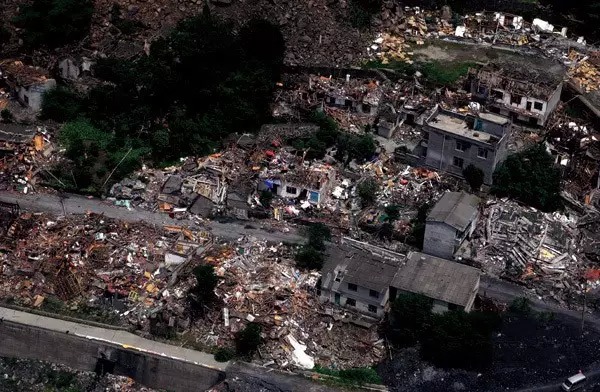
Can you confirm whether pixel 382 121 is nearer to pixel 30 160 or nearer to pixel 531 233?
pixel 531 233

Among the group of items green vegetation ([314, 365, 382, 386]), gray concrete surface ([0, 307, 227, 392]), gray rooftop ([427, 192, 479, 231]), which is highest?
gray rooftop ([427, 192, 479, 231])

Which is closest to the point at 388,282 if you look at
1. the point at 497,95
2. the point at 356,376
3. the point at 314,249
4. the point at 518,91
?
the point at 314,249

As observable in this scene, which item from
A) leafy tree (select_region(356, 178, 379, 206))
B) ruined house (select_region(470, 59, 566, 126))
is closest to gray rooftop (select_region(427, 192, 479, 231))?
leafy tree (select_region(356, 178, 379, 206))

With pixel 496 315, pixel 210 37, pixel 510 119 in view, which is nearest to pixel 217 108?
pixel 210 37

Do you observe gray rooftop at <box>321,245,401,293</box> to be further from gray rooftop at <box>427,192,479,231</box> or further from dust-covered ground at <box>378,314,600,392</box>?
dust-covered ground at <box>378,314,600,392</box>

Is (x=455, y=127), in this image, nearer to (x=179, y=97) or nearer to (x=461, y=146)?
(x=461, y=146)

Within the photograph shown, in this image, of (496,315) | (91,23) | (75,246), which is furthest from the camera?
(91,23)
